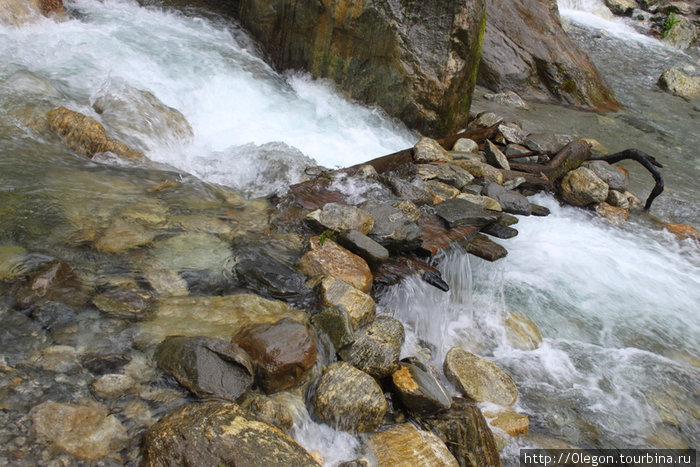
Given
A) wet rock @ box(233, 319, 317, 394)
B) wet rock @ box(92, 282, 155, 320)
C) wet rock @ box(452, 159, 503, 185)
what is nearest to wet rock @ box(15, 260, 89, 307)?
wet rock @ box(92, 282, 155, 320)

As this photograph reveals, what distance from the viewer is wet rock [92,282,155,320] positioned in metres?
2.69

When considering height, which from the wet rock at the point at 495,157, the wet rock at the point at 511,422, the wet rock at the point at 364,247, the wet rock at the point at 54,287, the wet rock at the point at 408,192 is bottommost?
the wet rock at the point at 511,422

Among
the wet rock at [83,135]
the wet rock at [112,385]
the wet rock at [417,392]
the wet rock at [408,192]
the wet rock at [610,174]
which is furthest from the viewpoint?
the wet rock at [610,174]

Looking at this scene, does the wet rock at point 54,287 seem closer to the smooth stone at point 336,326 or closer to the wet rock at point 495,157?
the smooth stone at point 336,326

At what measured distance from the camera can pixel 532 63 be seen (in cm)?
911

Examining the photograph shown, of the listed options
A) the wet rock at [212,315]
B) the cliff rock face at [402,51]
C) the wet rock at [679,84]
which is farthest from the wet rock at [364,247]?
the wet rock at [679,84]

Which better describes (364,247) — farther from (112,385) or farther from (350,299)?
(112,385)

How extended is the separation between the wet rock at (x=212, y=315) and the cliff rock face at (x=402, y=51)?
13.8 feet

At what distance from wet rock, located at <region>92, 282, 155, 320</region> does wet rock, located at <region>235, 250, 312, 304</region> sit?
0.64 metres

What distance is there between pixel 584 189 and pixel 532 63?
160 inches

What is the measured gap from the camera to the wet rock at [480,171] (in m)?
5.66

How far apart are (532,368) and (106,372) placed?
2.92 metres

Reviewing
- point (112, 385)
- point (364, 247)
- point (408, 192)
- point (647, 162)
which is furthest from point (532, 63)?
point (112, 385)

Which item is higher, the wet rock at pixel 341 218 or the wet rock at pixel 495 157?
the wet rock at pixel 495 157
